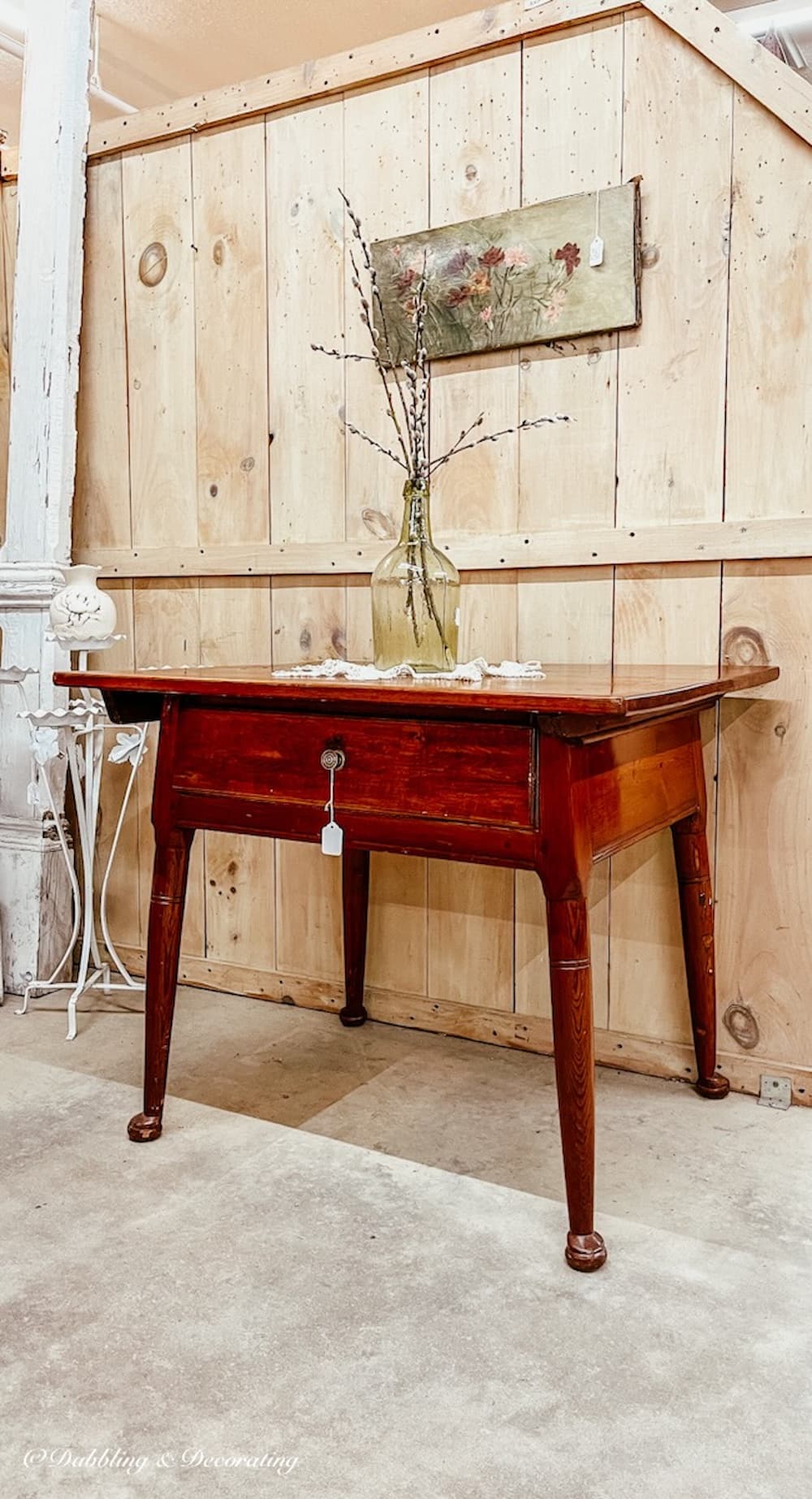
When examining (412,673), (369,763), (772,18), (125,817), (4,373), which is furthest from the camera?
(772,18)

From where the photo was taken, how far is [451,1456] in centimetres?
106

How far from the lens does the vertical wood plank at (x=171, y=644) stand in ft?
8.05

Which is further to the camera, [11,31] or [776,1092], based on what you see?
[11,31]

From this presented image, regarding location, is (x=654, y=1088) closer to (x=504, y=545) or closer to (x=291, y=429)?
(x=504, y=545)

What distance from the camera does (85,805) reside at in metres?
2.41

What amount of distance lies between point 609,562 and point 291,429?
754mm

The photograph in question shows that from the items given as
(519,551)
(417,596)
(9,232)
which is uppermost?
(9,232)

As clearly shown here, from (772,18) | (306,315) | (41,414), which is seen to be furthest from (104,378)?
(772,18)

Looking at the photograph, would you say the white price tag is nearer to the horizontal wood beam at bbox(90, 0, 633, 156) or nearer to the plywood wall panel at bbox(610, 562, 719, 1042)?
the plywood wall panel at bbox(610, 562, 719, 1042)

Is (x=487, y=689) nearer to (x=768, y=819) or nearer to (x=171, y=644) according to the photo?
(x=768, y=819)

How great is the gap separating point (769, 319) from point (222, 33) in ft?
8.73

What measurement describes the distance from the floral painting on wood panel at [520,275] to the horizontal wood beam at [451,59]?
0.25m

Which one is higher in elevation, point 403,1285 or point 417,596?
point 417,596

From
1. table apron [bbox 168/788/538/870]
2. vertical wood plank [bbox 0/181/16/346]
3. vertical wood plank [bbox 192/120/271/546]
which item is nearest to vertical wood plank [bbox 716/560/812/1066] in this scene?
table apron [bbox 168/788/538/870]
